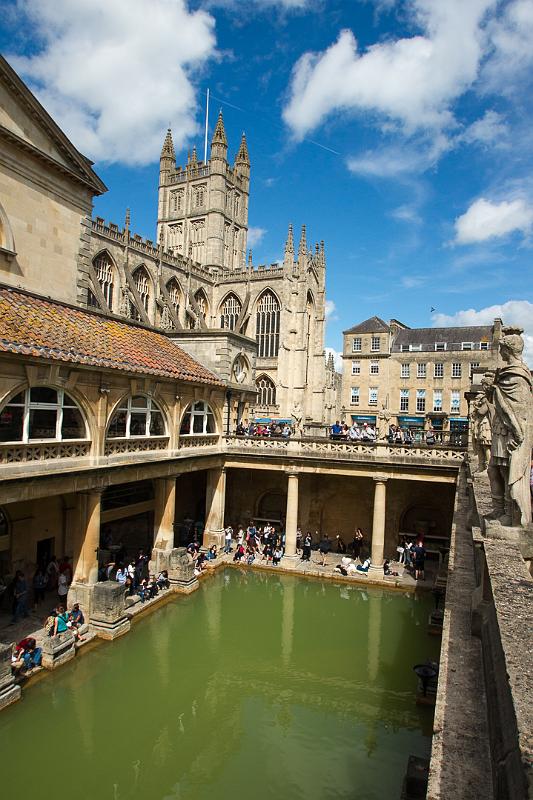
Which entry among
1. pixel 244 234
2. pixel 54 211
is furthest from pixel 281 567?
pixel 244 234

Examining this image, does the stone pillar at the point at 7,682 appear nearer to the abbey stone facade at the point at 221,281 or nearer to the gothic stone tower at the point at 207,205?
the abbey stone facade at the point at 221,281

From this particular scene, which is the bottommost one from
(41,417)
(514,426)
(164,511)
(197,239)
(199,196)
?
(164,511)

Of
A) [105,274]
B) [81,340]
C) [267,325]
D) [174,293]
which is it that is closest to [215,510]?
[81,340]

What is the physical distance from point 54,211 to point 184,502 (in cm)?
1637

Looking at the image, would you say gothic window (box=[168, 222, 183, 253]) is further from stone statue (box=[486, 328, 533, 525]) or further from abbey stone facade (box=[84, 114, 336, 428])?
stone statue (box=[486, 328, 533, 525])

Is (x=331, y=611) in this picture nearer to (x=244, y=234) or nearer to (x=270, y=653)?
(x=270, y=653)

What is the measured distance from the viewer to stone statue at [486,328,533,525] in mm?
6324

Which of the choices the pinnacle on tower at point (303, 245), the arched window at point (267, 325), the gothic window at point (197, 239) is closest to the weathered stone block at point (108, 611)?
the arched window at point (267, 325)

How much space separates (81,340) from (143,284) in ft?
109

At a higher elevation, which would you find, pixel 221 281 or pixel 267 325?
pixel 221 281

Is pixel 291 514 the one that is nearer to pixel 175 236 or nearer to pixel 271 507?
pixel 271 507

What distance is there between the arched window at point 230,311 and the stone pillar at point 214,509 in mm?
33875

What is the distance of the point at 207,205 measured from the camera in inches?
2677

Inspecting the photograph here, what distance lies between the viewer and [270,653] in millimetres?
15938
